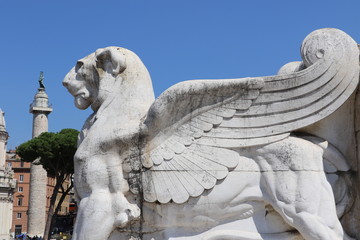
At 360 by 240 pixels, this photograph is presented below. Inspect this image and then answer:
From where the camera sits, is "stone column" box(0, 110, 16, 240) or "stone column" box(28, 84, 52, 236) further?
"stone column" box(28, 84, 52, 236)

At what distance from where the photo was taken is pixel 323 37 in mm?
3607

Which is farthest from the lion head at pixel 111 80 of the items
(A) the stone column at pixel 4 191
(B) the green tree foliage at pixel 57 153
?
(A) the stone column at pixel 4 191

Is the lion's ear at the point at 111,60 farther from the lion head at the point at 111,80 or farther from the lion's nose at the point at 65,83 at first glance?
the lion's nose at the point at 65,83

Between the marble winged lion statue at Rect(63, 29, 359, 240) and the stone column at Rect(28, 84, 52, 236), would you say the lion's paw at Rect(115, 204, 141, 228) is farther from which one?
the stone column at Rect(28, 84, 52, 236)

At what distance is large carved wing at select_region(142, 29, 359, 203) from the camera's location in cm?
360

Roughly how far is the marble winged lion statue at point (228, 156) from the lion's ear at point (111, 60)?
A: 520 millimetres

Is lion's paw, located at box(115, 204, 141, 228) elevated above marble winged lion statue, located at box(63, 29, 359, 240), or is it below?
below

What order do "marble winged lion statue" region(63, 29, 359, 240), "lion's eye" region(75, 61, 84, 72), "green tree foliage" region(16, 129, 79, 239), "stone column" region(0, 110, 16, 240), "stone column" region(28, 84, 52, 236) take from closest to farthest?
"marble winged lion statue" region(63, 29, 359, 240)
"lion's eye" region(75, 61, 84, 72)
"green tree foliage" region(16, 129, 79, 239)
"stone column" region(0, 110, 16, 240)
"stone column" region(28, 84, 52, 236)

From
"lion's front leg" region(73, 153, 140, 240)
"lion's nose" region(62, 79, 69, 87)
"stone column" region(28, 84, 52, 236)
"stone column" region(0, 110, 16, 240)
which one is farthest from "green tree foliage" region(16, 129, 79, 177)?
"lion's front leg" region(73, 153, 140, 240)

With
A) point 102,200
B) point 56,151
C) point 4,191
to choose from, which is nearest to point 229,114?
point 102,200

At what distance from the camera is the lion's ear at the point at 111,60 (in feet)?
13.2

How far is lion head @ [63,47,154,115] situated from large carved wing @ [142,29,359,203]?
39 centimetres

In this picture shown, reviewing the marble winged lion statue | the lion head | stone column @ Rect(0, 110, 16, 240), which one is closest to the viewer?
the marble winged lion statue

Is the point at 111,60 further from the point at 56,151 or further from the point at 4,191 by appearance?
the point at 4,191
